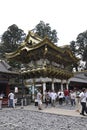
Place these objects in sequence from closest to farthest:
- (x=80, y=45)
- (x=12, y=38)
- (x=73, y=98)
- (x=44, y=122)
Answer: (x=44, y=122) < (x=73, y=98) < (x=12, y=38) < (x=80, y=45)

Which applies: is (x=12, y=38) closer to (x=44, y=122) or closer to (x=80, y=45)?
(x=80, y=45)

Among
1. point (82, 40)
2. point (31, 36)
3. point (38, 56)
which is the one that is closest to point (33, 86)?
point (38, 56)

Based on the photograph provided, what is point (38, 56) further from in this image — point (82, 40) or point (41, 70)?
point (82, 40)

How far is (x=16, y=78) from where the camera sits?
103 ft

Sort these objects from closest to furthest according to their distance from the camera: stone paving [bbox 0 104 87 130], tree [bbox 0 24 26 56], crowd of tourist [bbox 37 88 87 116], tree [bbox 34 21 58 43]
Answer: stone paving [bbox 0 104 87 130], crowd of tourist [bbox 37 88 87 116], tree [bbox 0 24 26 56], tree [bbox 34 21 58 43]

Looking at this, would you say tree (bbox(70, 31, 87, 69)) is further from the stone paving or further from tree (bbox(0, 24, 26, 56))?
the stone paving

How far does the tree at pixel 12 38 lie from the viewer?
57.5 m

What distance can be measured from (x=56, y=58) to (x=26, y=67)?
13.7 feet

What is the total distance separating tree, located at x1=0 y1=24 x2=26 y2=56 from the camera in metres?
57.5

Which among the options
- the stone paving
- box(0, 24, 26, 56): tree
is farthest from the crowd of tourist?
box(0, 24, 26, 56): tree

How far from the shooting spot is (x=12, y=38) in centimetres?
Answer: 6094

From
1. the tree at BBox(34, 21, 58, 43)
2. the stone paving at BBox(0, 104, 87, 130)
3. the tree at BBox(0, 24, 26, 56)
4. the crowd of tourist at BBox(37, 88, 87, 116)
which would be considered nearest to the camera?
the stone paving at BBox(0, 104, 87, 130)

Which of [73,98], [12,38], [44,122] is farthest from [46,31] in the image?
[44,122]

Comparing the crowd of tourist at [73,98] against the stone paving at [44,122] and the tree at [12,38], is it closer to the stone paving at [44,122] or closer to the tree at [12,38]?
the stone paving at [44,122]
